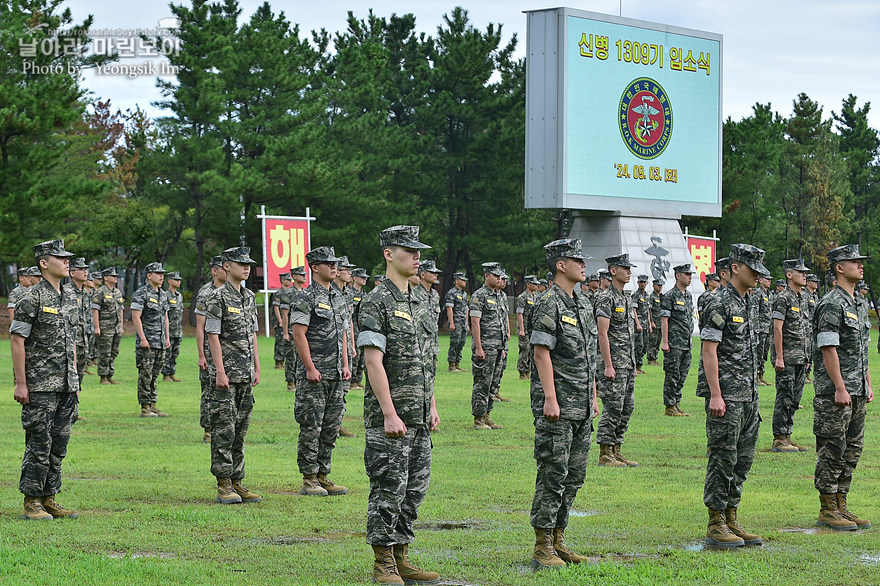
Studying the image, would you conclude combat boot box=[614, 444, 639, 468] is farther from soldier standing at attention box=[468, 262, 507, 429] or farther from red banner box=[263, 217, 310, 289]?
red banner box=[263, 217, 310, 289]

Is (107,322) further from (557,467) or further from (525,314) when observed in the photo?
(557,467)

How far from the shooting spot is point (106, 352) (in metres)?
21.6

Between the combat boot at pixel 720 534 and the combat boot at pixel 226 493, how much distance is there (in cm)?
401

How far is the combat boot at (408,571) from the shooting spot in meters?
6.84

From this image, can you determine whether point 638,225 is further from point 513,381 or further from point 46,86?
point 46,86

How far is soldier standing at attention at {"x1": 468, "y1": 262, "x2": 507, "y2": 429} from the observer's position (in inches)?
588

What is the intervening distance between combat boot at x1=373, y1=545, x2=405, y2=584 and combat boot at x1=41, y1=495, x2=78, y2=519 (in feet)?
10.2

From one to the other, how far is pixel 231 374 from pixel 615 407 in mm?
4273

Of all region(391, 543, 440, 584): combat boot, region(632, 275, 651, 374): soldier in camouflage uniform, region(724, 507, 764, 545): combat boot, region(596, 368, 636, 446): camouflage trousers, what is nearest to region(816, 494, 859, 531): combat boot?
region(724, 507, 764, 545): combat boot

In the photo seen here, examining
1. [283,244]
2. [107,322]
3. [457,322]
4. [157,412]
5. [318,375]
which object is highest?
[283,244]

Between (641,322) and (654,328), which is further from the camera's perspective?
(654,328)

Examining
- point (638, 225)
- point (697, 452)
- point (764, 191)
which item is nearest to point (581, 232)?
point (638, 225)

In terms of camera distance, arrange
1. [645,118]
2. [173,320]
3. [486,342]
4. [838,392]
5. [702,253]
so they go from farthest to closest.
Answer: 1. [702,253]
2. [645,118]
3. [173,320]
4. [486,342]
5. [838,392]

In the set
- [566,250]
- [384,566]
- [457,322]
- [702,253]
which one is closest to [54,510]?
[384,566]
